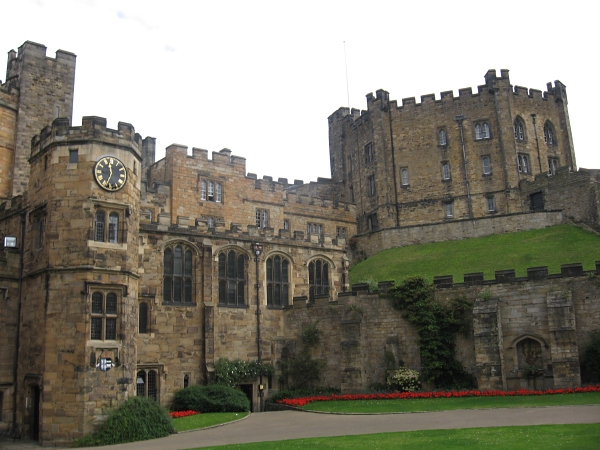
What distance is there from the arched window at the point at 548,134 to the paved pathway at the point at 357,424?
39.1 metres

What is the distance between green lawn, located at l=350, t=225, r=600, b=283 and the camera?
39.0 metres

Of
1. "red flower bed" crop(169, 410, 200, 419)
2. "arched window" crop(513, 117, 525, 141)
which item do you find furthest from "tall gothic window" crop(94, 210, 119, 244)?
"arched window" crop(513, 117, 525, 141)

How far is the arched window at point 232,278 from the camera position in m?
33.8

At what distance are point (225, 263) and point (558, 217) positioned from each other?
93.1 ft

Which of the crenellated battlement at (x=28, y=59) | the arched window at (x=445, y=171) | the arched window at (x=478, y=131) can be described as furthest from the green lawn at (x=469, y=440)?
the arched window at (x=478, y=131)

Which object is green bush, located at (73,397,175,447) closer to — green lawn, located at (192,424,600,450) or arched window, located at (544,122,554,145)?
green lawn, located at (192,424,600,450)

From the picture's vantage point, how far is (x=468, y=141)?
5544 cm

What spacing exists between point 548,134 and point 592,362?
34.6 metres

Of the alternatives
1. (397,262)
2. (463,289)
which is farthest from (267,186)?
(463,289)

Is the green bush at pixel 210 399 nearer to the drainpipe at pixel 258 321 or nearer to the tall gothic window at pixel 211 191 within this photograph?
the drainpipe at pixel 258 321

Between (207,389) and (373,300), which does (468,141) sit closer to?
(373,300)

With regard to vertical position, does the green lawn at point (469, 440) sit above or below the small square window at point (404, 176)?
below

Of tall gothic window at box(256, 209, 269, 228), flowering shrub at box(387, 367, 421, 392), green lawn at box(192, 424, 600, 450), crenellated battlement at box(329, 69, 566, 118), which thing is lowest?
green lawn at box(192, 424, 600, 450)

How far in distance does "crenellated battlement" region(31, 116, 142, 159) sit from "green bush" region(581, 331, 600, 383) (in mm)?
21785
